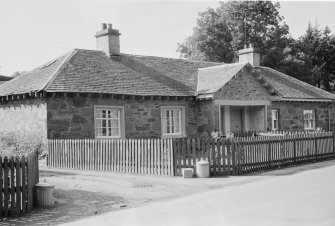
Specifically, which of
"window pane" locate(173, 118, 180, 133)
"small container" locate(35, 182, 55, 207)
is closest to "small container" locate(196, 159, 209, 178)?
"small container" locate(35, 182, 55, 207)

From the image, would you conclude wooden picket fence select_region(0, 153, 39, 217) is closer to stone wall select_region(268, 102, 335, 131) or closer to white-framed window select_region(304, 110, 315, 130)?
stone wall select_region(268, 102, 335, 131)

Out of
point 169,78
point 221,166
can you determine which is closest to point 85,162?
point 221,166

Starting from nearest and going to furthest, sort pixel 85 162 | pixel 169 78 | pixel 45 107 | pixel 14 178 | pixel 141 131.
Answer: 1. pixel 14 178
2. pixel 85 162
3. pixel 45 107
4. pixel 141 131
5. pixel 169 78

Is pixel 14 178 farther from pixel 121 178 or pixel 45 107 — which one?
pixel 45 107

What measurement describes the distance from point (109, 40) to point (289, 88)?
492 inches

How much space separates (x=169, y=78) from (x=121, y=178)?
12089mm

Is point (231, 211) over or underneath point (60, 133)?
underneath

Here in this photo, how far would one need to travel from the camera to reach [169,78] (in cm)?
2605

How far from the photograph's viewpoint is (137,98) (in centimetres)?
2277

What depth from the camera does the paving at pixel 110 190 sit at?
31.1 feet

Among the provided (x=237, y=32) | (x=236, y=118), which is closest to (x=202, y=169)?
(x=236, y=118)

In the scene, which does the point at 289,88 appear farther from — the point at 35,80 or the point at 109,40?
the point at 35,80

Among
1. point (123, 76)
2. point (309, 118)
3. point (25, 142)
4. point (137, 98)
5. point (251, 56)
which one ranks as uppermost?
point (251, 56)

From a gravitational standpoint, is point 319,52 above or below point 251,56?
above
